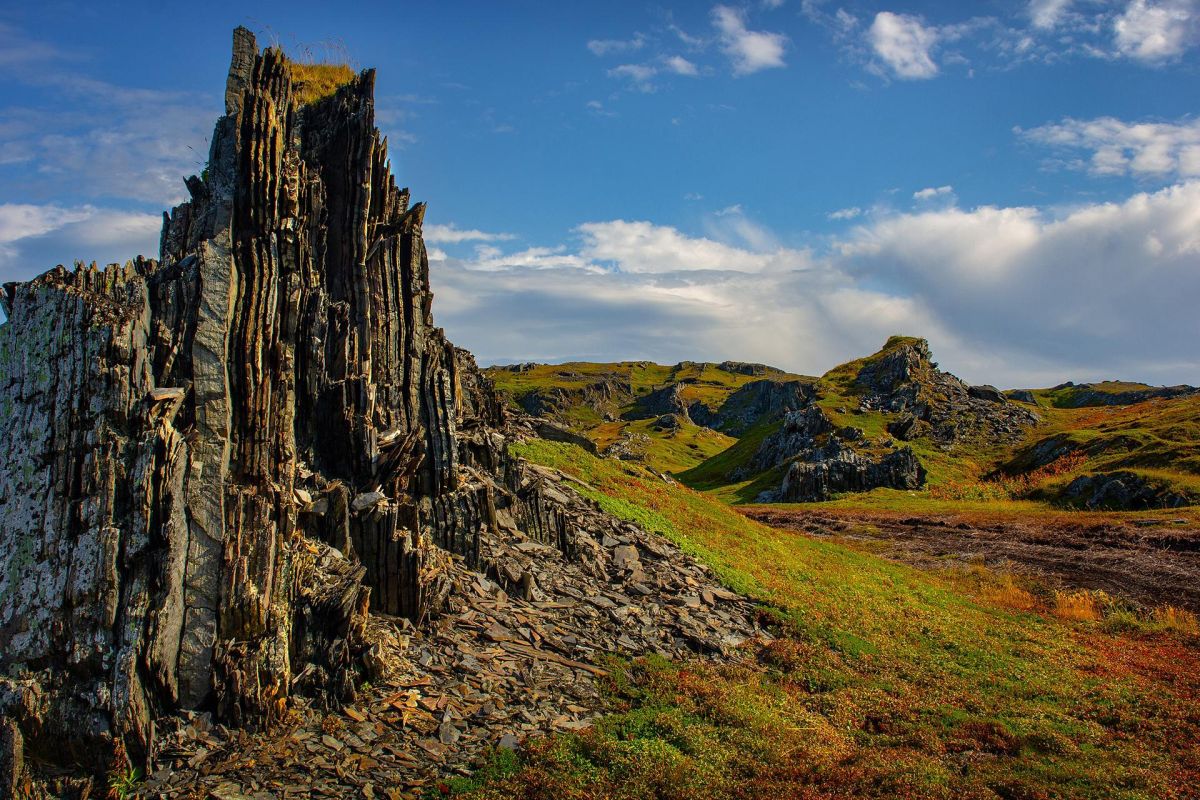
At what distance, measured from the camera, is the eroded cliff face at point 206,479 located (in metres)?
14.2

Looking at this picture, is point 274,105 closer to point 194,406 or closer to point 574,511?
point 194,406

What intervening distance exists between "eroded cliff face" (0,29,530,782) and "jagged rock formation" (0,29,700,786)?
46 millimetres

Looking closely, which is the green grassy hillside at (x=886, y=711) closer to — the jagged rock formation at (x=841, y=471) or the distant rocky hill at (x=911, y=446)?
the distant rocky hill at (x=911, y=446)

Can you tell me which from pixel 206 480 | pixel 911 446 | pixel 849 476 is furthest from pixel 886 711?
pixel 911 446

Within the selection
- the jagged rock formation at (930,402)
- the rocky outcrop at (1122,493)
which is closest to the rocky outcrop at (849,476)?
the jagged rock formation at (930,402)

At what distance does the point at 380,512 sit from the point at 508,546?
6687 millimetres

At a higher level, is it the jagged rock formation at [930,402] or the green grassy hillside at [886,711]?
the jagged rock formation at [930,402]

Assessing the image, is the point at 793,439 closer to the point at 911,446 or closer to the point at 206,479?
the point at 911,446

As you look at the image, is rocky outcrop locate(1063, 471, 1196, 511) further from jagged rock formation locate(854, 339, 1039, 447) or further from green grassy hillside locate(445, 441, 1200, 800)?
green grassy hillside locate(445, 441, 1200, 800)

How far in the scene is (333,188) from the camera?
24.7 m

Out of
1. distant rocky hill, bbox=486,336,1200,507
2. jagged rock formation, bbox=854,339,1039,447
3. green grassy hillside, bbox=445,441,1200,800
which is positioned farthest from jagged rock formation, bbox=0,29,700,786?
jagged rock formation, bbox=854,339,1039,447

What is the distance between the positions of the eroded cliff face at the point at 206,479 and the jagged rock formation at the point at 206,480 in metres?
0.05

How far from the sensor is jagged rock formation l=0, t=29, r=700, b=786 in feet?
46.4

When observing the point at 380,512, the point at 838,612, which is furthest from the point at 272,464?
the point at 838,612
